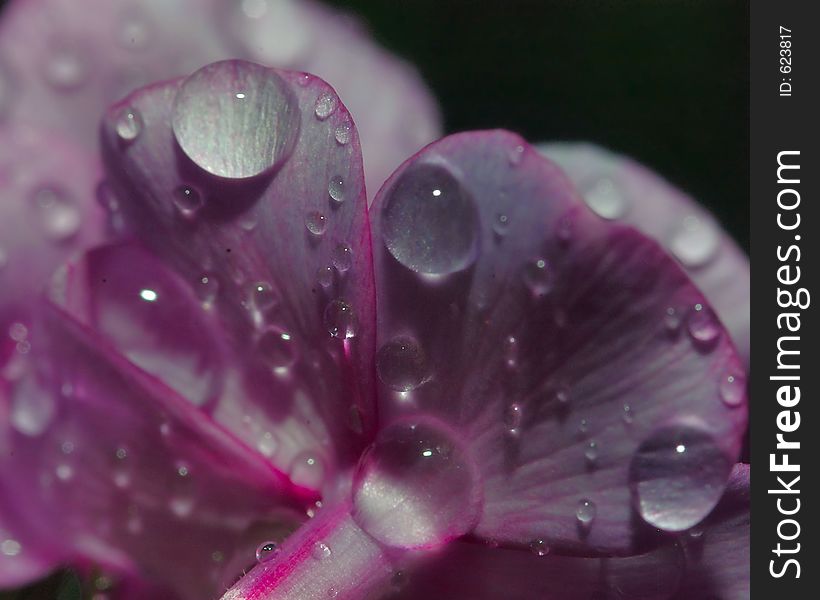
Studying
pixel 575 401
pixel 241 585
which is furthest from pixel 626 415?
pixel 241 585

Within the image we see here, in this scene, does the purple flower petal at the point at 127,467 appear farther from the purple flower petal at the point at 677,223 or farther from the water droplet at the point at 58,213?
the purple flower petal at the point at 677,223

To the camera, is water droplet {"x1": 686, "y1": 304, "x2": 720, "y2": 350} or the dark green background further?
the dark green background

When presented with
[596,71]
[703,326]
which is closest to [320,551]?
[703,326]

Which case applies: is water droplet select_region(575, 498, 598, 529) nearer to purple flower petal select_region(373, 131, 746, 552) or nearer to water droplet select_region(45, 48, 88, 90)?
purple flower petal select_region(373, 131, 746, 552)

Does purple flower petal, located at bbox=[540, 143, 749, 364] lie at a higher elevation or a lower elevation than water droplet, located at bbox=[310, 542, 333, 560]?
higher

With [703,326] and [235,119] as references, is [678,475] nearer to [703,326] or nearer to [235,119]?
[703,326]

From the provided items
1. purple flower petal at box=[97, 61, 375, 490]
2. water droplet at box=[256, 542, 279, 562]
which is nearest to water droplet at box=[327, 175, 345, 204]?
purple flower petal at box=[97, 61, 375, 490]

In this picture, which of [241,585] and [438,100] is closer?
[241,585]

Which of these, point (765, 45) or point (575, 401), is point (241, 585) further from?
point (765, 45)
